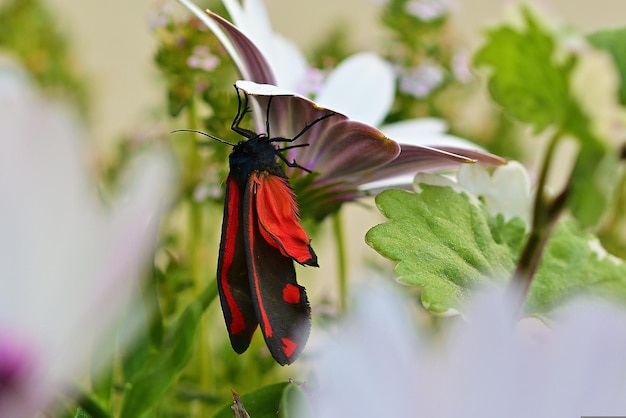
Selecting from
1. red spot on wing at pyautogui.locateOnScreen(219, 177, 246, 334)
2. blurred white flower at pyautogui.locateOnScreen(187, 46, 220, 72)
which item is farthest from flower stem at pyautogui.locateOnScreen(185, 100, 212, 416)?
red spot on wing at pyautogui.locateOnScreen(219, 177, 246, 334)

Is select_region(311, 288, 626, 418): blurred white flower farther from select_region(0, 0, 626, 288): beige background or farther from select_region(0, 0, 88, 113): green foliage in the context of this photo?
select_region(0, 0, 626, 288): beige background

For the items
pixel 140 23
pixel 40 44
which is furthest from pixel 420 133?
pixel 140 23

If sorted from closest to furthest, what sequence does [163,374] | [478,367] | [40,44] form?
[478,367] → [163,374] → [40,44]

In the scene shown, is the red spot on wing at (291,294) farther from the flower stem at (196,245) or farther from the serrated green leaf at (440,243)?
Result: the flower stem at (196,245)

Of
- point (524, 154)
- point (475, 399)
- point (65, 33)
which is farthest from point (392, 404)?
point (65, 33)

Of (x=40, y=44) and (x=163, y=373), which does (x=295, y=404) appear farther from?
(x=40, y=44)
